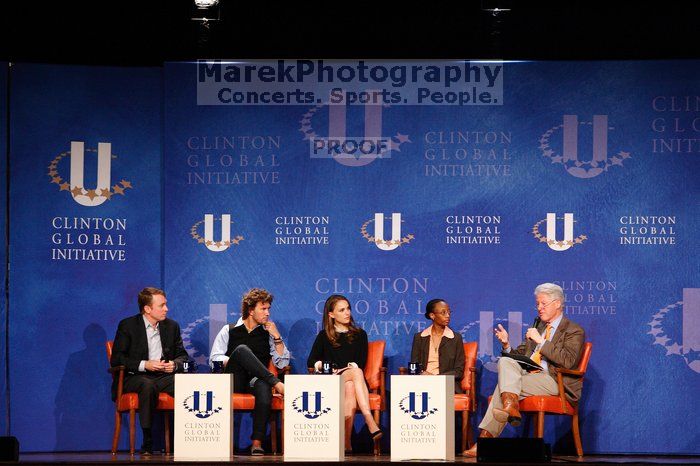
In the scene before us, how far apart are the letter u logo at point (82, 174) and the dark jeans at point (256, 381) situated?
1779mm

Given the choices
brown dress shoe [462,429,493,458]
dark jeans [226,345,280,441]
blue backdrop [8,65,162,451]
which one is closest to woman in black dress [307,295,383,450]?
dark jeans [226,345,280,441]

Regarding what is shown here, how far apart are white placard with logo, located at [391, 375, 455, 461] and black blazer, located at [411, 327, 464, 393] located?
1.22 metres

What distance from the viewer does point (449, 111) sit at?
7793 millimetres

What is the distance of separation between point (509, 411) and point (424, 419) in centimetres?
94

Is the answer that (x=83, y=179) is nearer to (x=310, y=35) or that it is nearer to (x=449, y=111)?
(x=310, y=35)

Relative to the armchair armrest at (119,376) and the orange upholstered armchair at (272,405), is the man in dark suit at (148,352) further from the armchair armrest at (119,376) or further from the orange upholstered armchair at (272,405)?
the orange upholstered armchair at (272,405)

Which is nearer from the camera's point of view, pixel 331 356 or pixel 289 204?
pixel 331 356

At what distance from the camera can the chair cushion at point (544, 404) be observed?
268 inches

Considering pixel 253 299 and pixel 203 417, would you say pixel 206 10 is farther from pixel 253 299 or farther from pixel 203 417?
pixel 203 417

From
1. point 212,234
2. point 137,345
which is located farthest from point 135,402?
point 212,234

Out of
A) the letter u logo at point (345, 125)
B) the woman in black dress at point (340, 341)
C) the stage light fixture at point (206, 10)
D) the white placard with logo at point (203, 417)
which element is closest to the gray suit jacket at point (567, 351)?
the woman in black dress at point (340, 341)

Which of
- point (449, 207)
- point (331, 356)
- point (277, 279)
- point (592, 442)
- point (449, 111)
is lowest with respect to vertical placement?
point (592, 442)

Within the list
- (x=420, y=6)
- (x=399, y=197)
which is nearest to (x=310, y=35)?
(x=420, y=6)

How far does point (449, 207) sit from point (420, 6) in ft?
5.10
